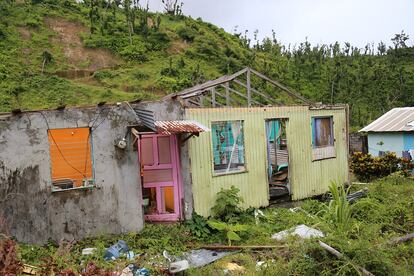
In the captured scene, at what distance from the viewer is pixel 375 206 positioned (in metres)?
10.6

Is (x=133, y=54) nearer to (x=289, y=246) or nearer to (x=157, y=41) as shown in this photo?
(x=157, y=41)

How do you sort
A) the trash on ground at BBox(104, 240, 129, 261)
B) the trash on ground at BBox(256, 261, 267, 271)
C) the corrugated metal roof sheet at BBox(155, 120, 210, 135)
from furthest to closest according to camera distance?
1. the corrugated metal roof sheet at BBox(155, 120, 210, 135)
2. the trash on ground at BBox(104, 240, 129, 261)
3. the trash on ground at BBox(256, 261, 267, 271)

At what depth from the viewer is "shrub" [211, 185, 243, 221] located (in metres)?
9.12

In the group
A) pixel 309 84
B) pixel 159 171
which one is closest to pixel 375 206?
pixel 159 171

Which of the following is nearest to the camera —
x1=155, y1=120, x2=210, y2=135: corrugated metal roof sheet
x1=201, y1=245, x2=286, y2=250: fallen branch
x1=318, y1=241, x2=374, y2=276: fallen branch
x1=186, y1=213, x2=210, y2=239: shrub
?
x1=318, y1=241, x2=374, y2=276: fallen branch

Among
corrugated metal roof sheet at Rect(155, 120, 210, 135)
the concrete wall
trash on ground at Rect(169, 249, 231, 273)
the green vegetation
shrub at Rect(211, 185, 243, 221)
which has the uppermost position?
the green vegetation

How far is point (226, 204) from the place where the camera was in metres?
9.13

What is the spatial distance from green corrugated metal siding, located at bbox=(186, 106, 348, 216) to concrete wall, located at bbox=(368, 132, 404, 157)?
642cm

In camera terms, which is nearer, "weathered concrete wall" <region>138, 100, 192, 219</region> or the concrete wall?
"weathered concrete wall" <region>138, 100, 192, 219</region>

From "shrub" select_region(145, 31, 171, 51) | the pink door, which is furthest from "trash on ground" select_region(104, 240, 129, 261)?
"shrub" select_region(145, 31, 171, 51)

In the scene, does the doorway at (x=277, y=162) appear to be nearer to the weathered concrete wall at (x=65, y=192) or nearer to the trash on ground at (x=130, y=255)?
the weathered concrete wall at (x=65, y=192)

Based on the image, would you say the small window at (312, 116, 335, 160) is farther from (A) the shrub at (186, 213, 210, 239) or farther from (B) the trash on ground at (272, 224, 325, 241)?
(A) the shrub at (186, 213, 210, 239)

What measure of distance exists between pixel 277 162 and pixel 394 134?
8.16m

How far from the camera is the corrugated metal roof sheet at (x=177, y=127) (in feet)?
26.0
